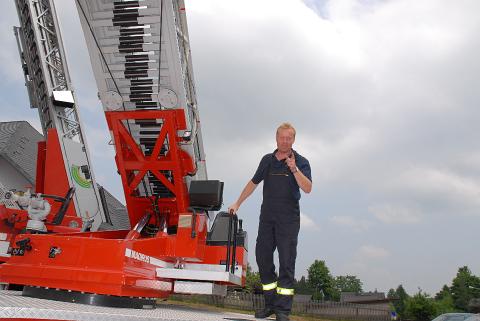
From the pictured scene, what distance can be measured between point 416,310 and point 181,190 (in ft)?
167

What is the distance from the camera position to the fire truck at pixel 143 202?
4609 millimetres

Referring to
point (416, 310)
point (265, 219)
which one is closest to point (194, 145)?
point (265, 219)

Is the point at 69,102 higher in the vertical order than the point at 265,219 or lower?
higher

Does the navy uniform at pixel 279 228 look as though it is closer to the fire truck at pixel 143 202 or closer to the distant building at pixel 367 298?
the fire truck at pixel 143 202

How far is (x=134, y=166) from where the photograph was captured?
657 cm

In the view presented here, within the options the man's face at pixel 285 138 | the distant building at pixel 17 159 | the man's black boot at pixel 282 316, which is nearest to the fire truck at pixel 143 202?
the man's black boot at pixel 282 316

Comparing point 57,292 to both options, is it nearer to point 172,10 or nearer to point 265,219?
point 265,219

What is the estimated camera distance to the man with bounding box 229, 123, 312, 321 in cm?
460

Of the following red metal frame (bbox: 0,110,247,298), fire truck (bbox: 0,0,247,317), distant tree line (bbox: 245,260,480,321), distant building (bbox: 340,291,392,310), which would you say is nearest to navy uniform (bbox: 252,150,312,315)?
fire truck (bbox: 0,0,247,317)

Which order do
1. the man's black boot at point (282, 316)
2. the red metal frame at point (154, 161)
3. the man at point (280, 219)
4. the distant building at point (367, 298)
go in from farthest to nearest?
1. the distant building at point (367, 298)
2. the red metal frame at point (154, 161)
3. the man at point (280, 219)
4. the man's black boot at point (282, 316)

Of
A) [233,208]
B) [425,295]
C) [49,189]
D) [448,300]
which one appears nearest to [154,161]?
[233,208]

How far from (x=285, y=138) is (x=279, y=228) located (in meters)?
0.84

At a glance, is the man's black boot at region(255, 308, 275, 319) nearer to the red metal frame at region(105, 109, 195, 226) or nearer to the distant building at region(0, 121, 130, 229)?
the red metal frame at region(105, 109, 195, 226)

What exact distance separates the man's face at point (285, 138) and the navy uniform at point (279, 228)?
0.13 metres
